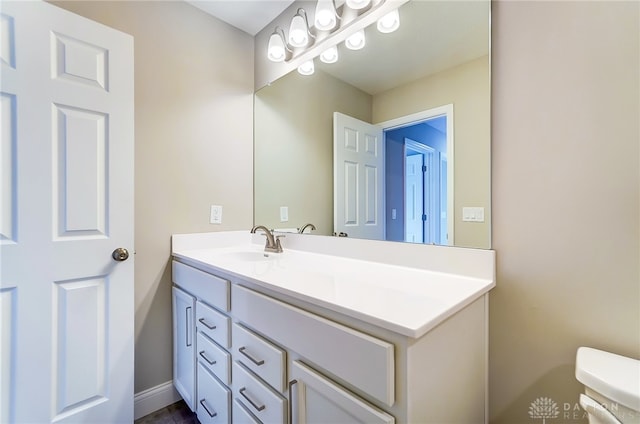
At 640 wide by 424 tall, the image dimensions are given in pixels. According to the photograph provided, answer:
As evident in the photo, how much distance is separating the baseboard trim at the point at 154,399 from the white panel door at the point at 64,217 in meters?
0.20

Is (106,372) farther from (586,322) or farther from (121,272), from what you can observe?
(586,322)

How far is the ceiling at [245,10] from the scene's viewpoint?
1683mm

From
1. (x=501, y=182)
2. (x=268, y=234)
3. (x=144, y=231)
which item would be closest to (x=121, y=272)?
(x=144, y=231)

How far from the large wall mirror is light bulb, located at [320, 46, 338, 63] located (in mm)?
29

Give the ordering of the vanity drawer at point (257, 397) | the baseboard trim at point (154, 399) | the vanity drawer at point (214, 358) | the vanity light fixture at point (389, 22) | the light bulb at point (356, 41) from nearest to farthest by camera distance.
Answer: the vanity drawer at point (257, 397)
the vanity drawer at point (214, 358)
the vanity light fixture at point (389, 22)
the light bulb at point (356, 41)
the baseboard trim at point (154, 399)

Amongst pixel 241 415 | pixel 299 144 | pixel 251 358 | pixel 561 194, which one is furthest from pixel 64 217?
pixel 561 194

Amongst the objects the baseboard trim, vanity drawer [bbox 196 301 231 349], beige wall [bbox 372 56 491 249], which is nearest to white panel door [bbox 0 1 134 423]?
the baseboard trim

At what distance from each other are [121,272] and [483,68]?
1741 mm

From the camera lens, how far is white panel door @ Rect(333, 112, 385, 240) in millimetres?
1337

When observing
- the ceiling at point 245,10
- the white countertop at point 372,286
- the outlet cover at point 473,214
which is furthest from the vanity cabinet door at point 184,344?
the ceiling at point 245,10

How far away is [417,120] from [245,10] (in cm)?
136

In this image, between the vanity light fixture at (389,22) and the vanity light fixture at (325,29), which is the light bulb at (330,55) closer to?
the vanity light fixture at (325,29)

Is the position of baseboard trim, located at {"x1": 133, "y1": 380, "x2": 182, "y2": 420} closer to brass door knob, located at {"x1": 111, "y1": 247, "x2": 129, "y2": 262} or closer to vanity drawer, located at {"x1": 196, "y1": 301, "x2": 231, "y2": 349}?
vanity drawer, located at {"x1": 196, "y1": 301, "x2": 231, "y2": 349}

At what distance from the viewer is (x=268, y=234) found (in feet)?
5.40
